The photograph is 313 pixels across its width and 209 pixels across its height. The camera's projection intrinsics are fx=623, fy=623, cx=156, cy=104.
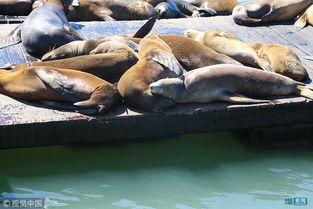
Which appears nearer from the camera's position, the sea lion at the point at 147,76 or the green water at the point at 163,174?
the green water at the point at 163,174

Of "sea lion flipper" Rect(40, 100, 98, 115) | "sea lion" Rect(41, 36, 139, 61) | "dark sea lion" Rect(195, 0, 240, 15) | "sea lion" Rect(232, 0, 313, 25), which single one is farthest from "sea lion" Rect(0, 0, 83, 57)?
"dark sea lion" Rect(195, 0, 240, 15)

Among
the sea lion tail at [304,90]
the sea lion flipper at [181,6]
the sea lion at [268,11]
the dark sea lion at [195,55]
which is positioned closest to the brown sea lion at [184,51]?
the dark sea lion at [195,55]

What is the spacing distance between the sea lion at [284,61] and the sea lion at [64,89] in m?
1.73

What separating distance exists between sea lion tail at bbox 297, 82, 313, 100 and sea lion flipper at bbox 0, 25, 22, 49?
10.2 feet

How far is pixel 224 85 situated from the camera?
5.61m

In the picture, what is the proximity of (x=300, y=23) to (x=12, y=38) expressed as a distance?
139 inches

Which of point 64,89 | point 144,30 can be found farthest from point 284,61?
point 64,89

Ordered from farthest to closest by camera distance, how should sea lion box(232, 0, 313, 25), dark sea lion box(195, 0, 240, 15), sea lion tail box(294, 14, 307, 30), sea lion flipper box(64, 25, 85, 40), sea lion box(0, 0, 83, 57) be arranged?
1. dark sea lion box(195, 0, 240, 15)
2. sea lion box(232, 0, 313, 25)
3. sea lion tail box(294, 14, 307, 30)
4. sea lion flipper box(64, 25, 85, 40)
5. sea lion box(0, 0, 83, 57)

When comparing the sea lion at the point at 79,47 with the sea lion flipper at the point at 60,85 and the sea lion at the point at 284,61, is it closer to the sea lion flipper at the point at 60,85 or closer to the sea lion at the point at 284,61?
the sea lion flipper at the point at 60,85

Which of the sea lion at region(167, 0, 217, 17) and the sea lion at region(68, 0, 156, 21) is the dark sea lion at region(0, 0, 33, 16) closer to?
the sea lion at region(68, 0, 156, 21)

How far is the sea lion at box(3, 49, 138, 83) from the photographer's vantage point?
5.68 m

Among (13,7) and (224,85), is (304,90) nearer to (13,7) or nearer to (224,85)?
(224,85)

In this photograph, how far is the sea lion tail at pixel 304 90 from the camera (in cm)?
584

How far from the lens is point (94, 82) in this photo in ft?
17.6
